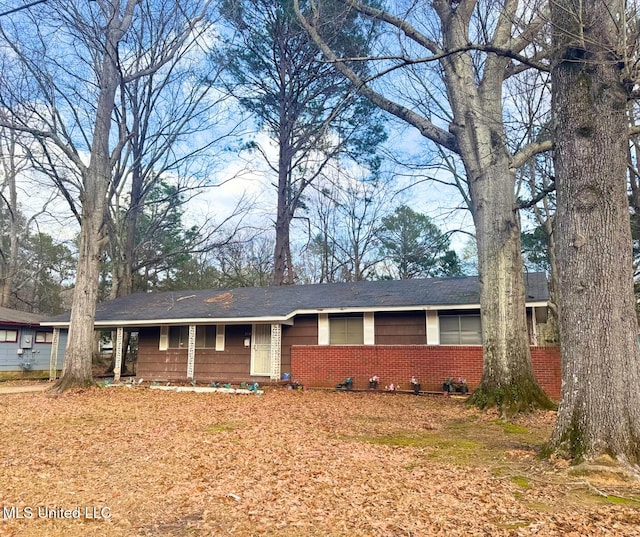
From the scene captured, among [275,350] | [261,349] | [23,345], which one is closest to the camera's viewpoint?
[275,350]

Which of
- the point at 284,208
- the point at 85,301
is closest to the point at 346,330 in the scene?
the point at 85,301

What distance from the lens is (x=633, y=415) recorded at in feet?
15.7

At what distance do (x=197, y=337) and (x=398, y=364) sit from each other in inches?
285

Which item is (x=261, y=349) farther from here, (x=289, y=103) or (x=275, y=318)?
(x=289, y=103)

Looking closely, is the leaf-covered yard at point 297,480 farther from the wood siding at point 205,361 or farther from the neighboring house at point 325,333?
the wood siding at point 205,361

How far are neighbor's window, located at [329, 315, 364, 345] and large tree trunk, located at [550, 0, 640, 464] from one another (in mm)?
9336

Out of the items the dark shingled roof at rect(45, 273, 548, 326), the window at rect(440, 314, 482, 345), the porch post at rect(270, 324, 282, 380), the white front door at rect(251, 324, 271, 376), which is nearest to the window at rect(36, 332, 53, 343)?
the dark shingled roof at rect(45, 273, 548, 326)

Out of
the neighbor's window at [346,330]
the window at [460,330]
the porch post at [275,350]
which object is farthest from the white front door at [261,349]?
the window at [460,330]

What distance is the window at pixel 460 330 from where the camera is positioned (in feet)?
44.1

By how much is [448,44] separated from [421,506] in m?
9.40

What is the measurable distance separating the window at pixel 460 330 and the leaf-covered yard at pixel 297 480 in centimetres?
505

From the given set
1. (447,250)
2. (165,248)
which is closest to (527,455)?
(447,250)

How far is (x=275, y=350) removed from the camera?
14656 millimetres

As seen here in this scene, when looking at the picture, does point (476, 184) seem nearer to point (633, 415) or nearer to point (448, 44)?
point (448, 44)
